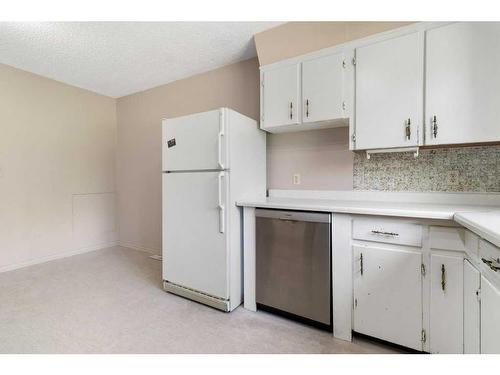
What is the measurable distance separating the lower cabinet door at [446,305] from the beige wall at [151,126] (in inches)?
84.3

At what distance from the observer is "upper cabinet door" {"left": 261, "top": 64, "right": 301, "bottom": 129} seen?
2105mm

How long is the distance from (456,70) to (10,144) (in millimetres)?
4385

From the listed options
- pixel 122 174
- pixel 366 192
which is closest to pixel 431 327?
pixel 366 192

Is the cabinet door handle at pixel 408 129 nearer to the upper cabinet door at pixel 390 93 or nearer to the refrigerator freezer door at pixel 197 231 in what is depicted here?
the upper cabinet door at pixel 390 93

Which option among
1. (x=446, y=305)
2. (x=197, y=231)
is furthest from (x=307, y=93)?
(x=446, y=305)

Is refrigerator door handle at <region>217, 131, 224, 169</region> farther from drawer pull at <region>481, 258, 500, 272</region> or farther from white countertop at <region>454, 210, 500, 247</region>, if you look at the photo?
drawer pull at <region>481, 258, 500, 272</region>

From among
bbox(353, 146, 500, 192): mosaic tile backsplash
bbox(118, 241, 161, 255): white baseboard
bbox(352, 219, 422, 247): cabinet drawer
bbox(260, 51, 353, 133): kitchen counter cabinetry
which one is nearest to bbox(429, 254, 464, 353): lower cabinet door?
bbox(352, 219, 422, 247): cabinet drawer

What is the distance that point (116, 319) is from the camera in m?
1.93

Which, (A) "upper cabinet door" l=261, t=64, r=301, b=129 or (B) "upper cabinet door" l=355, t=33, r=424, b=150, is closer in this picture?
(B) "upper cabinet door" l=355, t=33, r=424, b=150

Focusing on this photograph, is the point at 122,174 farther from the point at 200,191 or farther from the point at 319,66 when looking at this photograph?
the point at 319,66

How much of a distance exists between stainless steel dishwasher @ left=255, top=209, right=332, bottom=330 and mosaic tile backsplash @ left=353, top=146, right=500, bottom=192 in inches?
28.3

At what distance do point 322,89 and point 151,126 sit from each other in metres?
2.64
